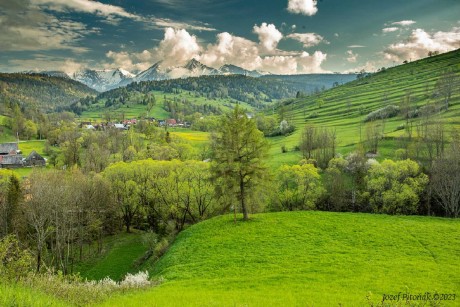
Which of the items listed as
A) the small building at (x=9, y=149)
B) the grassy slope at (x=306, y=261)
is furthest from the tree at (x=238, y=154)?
the small building at (x=9, y=149)

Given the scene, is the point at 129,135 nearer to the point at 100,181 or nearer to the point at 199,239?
Answer: the point at 100,181

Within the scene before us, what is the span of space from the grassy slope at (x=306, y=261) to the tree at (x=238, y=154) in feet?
21.8

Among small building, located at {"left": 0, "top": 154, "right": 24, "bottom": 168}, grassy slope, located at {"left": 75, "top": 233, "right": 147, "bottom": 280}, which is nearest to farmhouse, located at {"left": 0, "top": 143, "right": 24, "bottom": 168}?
small building, located at {"left": 0, "top": 154, "right": 24, "bottom": 168}

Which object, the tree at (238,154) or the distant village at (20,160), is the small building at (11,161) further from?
the tree at (238,154)

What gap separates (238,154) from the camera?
145 feet

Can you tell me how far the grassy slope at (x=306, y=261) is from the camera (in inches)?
876

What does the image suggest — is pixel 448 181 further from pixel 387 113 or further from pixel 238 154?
pixel 387 113

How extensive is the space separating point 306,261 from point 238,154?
1811 centimetres

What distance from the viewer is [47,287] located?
49.5 feet

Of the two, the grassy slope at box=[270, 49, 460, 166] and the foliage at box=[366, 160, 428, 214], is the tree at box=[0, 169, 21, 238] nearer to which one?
the grassy slope at box=[270, 49, 460, 166]

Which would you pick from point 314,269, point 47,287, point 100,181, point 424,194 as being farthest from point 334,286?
point 100,181

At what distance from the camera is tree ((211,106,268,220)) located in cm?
4356

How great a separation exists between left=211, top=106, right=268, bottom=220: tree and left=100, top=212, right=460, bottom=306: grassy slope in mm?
6642

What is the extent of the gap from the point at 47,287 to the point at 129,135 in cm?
13369
